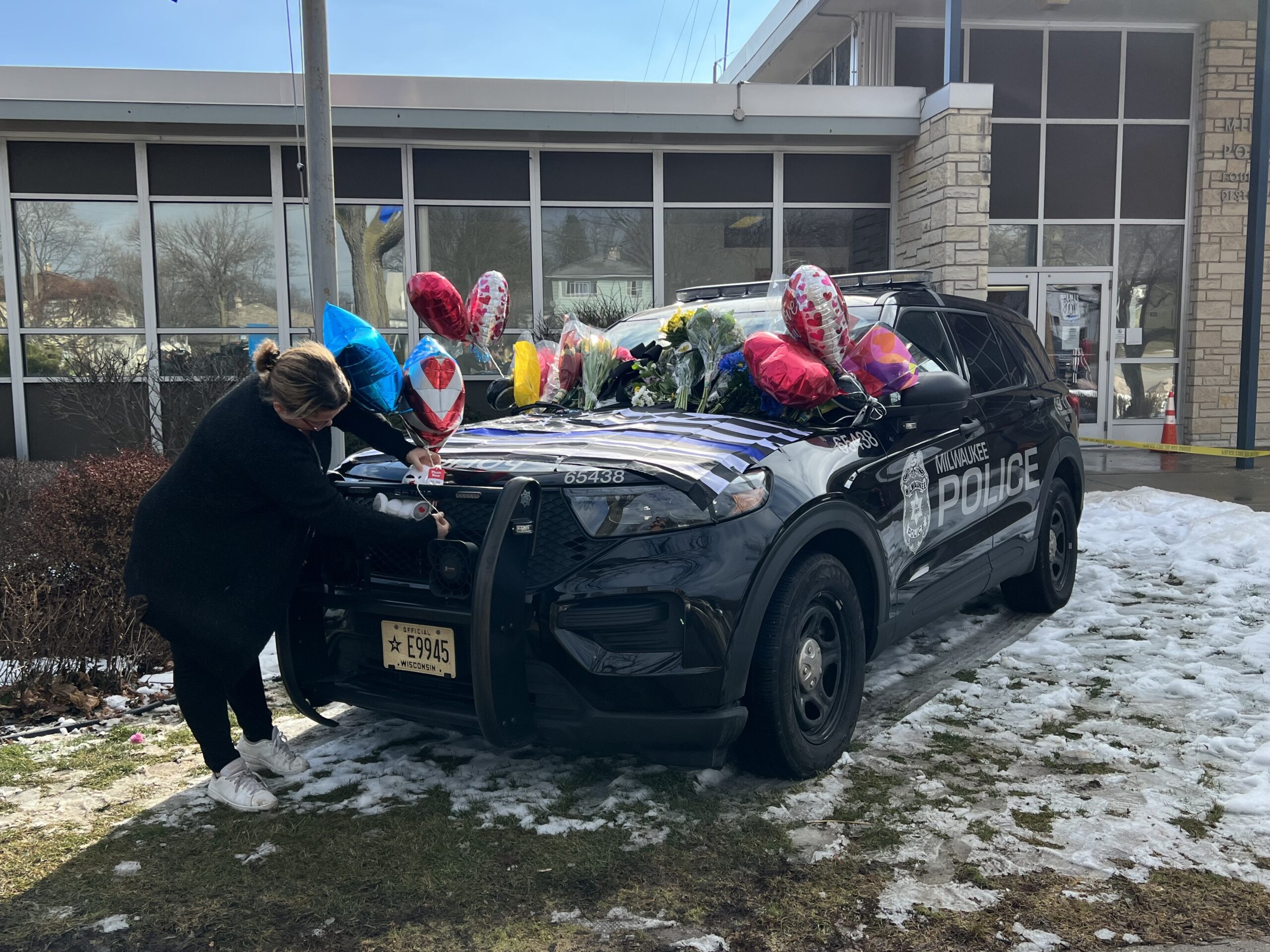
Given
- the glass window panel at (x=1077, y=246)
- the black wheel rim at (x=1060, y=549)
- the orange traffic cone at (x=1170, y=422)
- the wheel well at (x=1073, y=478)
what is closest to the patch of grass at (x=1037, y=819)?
the black wheel rim at (x=1060, y=549)

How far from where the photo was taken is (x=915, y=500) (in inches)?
160

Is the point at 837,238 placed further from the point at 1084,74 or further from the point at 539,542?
the point at 539,542

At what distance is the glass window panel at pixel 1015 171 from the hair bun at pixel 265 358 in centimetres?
1221

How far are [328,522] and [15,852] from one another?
140cm

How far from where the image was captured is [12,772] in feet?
12.2

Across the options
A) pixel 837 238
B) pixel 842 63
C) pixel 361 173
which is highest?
pixel 842 63

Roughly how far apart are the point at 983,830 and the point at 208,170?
1174 centimetres

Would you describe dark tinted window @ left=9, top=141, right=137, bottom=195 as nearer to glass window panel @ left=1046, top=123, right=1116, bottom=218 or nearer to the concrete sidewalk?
the concrete sidewalk

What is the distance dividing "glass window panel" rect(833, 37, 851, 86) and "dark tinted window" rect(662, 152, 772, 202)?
3082 mm

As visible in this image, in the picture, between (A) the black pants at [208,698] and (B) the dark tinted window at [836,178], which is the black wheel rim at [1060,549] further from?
(B) the dark tinted window at [836,178]

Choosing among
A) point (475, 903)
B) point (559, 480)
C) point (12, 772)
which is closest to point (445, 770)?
point (475, 903)

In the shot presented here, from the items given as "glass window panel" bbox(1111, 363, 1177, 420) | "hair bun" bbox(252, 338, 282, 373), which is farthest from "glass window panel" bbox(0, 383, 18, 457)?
"glass window panel" bbox(1111, 363, 1177, 420)

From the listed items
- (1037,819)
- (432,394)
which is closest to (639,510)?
(432,394)

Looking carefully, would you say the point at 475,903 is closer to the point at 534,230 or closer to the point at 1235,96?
the point at 534,230
